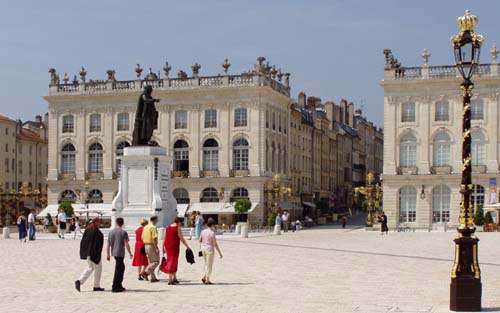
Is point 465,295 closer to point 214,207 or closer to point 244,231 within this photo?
point 244,231

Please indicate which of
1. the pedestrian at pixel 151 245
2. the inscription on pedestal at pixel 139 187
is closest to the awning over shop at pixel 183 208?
the inscription on pedestal at pixel 139 187

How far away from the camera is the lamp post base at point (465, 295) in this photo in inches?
598

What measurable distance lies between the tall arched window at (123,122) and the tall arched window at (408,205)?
2397 centimetres

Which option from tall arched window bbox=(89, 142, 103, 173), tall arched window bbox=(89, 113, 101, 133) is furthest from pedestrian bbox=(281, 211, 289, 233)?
tall arched window bbox=(89, 113, 101, 133)

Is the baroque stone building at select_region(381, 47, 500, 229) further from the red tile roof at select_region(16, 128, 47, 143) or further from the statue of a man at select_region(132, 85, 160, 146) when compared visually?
the red tile roof at select_region(16, 128, 47, 143)

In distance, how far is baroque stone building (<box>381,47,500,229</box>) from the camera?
220ft

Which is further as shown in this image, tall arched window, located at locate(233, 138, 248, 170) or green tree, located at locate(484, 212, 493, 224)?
tall arched window, located at locate(233, 138, 248, 170)

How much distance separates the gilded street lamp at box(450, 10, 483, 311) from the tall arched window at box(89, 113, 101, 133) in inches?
2569

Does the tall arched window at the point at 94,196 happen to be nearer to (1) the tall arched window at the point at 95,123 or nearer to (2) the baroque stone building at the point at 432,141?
(1) the tall arched window at the point at 95,123

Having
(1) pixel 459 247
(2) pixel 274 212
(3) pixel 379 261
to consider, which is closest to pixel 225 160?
(2) pixel 274 212

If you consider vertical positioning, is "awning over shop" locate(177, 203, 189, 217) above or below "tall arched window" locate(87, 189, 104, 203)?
below

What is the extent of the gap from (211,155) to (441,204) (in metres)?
19.4

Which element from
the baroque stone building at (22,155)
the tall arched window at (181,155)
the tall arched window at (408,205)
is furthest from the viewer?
the baroque stone building at (22,155)

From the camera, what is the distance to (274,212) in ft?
229
